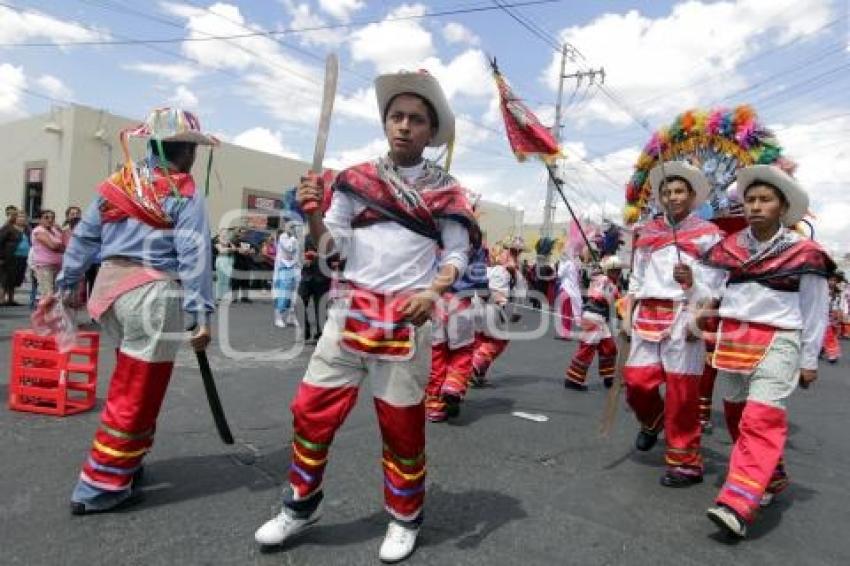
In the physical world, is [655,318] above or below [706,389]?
above

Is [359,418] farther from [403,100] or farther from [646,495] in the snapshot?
[403,100]

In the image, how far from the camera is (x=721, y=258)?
4086mm

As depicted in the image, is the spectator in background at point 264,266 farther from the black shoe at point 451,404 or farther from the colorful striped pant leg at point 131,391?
the colorful striped pant leg at point 131,391

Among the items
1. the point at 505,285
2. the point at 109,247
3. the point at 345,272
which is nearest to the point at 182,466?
the point at 109,247

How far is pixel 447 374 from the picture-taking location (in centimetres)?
575

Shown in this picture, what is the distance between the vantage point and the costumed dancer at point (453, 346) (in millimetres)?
5562

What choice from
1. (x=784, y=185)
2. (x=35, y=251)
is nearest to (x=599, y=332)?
(x=784, y=185)

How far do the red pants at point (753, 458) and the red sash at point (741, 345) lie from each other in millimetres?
254

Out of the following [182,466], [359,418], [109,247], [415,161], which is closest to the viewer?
[415,161]

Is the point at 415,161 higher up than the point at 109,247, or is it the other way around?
the point at 415,161

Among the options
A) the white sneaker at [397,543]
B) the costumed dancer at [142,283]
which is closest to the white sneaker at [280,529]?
the white sneaker at [397,543]

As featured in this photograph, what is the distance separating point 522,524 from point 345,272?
1540mm

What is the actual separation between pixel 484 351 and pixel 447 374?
146 cm

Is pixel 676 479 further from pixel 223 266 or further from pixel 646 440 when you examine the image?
pixel 223 266
